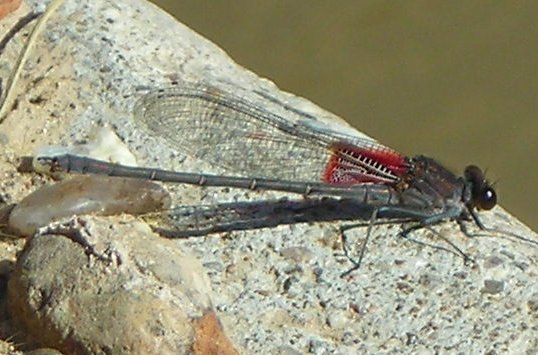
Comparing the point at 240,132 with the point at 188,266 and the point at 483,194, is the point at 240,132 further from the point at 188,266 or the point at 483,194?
the point at 188,266

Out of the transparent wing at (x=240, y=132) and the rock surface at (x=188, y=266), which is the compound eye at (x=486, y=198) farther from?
the transparent wing at (x=240, y=132)

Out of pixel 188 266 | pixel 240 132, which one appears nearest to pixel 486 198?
pixel 240 132

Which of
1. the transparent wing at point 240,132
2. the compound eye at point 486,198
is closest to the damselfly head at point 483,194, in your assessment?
the compound eye at point 486,198

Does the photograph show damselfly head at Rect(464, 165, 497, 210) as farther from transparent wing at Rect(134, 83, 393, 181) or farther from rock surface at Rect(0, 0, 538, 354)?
transparent wing at Rect(134, 83, 393, 181)

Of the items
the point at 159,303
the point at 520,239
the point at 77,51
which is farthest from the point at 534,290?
the point at 77,51

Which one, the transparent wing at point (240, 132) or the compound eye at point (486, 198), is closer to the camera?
the transparent wing at point (240, 132)

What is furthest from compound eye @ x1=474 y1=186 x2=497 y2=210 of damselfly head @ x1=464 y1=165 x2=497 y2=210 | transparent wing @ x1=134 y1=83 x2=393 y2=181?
transparent wing @ x1=134 y1=83 x2=393 y2=181
